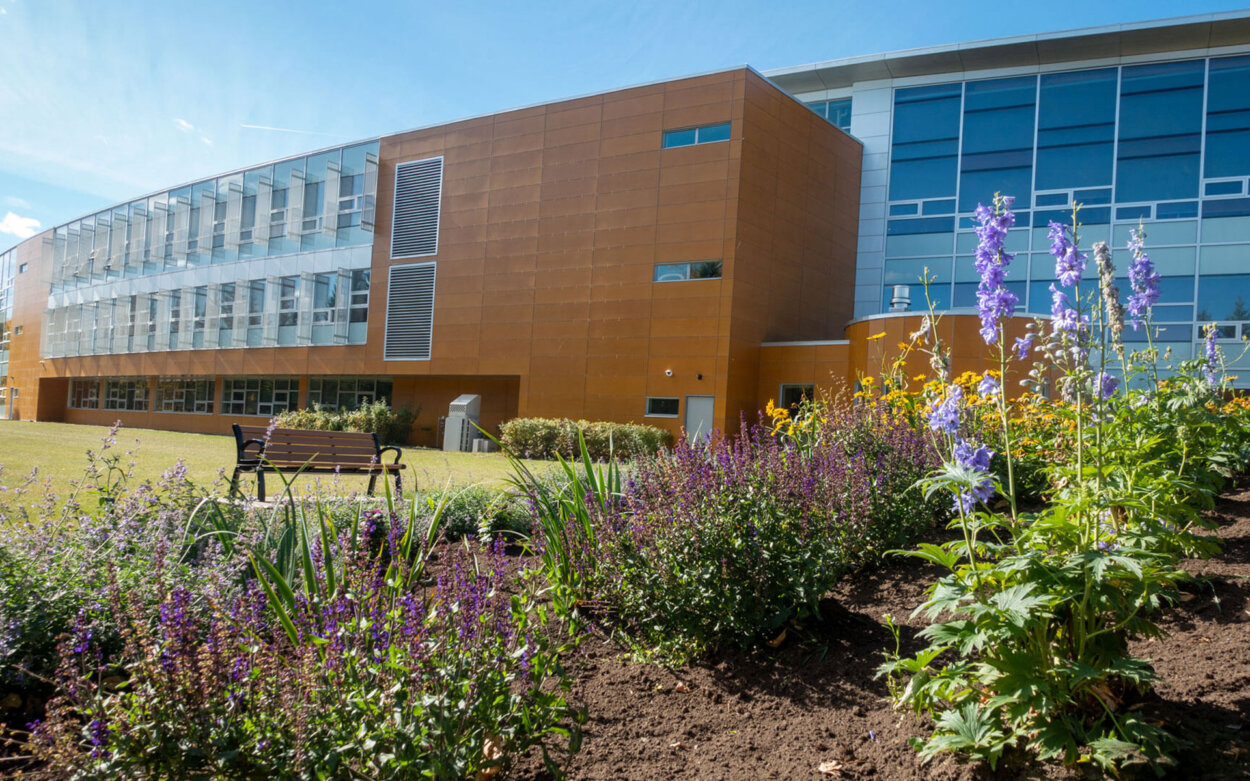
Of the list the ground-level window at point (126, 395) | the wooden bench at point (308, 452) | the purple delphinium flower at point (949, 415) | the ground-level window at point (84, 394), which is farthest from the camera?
the ground-level window at point (84, 394)

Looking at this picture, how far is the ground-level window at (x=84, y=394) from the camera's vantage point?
144 ft

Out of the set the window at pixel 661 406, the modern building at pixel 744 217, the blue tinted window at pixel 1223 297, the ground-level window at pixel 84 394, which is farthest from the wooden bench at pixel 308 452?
the ground-level window at pixel 84 394

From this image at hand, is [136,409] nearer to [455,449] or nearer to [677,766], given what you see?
[455,449]

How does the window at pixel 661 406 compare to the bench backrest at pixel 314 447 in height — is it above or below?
above

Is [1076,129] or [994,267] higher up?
[1076,129]

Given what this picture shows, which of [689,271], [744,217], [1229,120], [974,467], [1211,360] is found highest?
[1229,120]

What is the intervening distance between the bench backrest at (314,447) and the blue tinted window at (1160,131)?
21484 mm

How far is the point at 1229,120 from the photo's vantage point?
67.6 ft

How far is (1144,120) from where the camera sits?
21.4m

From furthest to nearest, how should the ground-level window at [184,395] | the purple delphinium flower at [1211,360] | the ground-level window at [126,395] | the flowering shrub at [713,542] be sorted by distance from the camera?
the ground-level window at [126,395]
the ground-level window at [184,395]
the purple delphinium flower at [1211,360]
the flowering shrub at [713,542]

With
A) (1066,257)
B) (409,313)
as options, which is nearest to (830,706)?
(1066,257)

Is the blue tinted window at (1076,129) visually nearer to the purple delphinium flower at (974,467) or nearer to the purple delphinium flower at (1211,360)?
the purple delphinium flower at (1211,360)

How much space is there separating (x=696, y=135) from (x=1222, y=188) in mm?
13793

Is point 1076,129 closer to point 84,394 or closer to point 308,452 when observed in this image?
point 308,452
